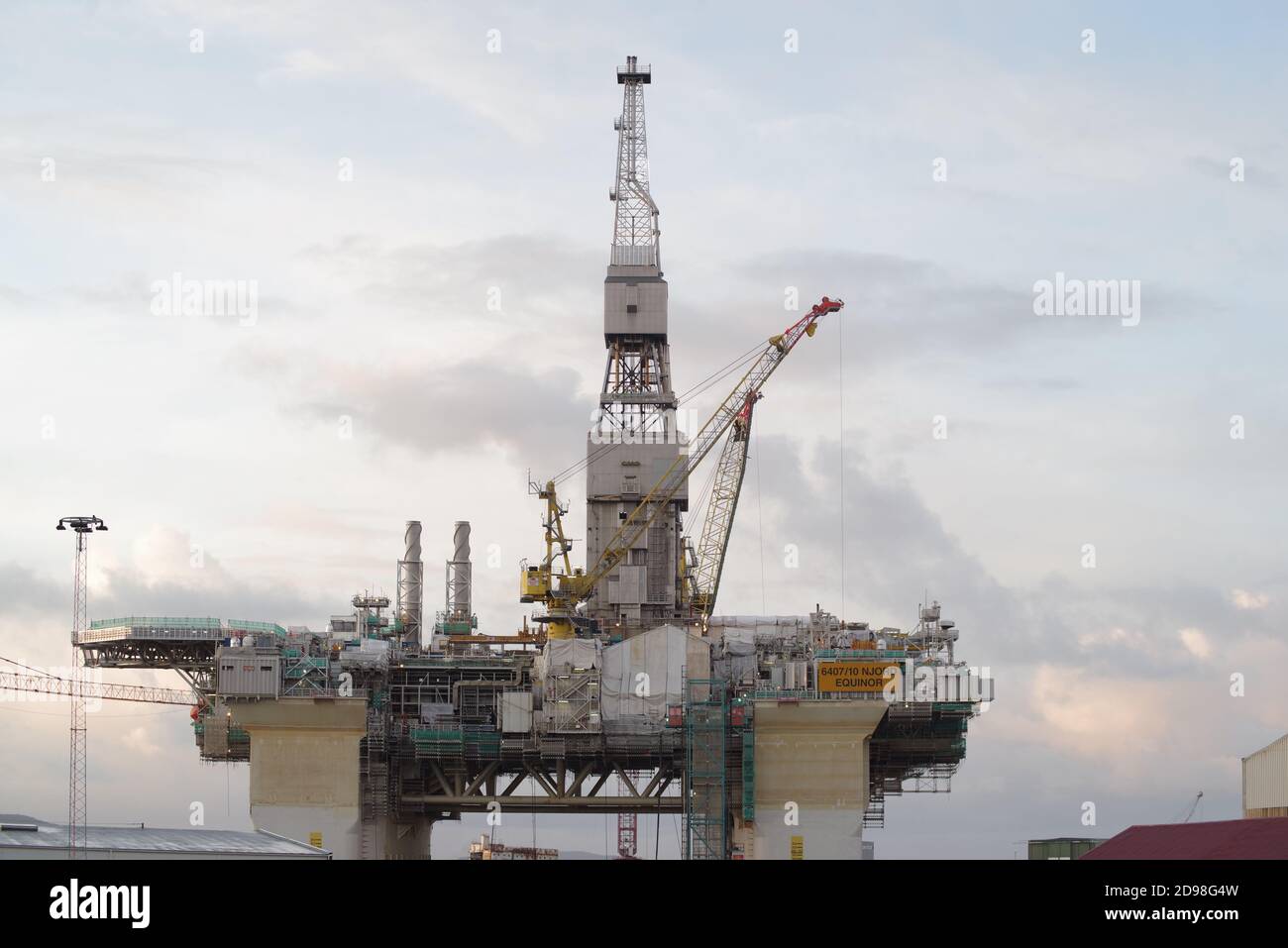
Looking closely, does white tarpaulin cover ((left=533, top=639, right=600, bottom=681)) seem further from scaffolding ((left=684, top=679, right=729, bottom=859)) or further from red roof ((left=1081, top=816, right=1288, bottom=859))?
red roof ((left=1081, top=816, right=1288, bottom=859))

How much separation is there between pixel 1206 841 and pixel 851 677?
4290 cm

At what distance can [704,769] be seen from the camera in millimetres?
121812

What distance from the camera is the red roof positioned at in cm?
7625

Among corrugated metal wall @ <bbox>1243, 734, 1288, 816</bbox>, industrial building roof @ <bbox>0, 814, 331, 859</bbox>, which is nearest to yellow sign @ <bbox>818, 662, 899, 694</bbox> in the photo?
corrugated metal wall @ <bbox>1243, 734, 1288, 816</bbox>

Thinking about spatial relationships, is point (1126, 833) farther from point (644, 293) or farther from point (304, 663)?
point (644, 293)

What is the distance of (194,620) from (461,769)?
21.9m

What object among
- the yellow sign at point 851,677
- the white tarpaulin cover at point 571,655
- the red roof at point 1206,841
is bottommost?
the red roof at point 1206,841

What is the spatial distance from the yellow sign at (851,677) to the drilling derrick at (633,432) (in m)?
17.7

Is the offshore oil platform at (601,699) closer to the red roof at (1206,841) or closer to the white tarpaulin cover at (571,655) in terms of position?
the white tarpaulin cover at (571,655)

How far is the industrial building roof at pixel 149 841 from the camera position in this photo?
74625mm

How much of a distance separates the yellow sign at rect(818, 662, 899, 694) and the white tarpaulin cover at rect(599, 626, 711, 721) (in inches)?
334

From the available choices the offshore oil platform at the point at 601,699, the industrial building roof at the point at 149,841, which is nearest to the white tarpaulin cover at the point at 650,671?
the offshore oil platform at the point at 601,699

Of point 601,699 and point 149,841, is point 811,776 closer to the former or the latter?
point 601,699
